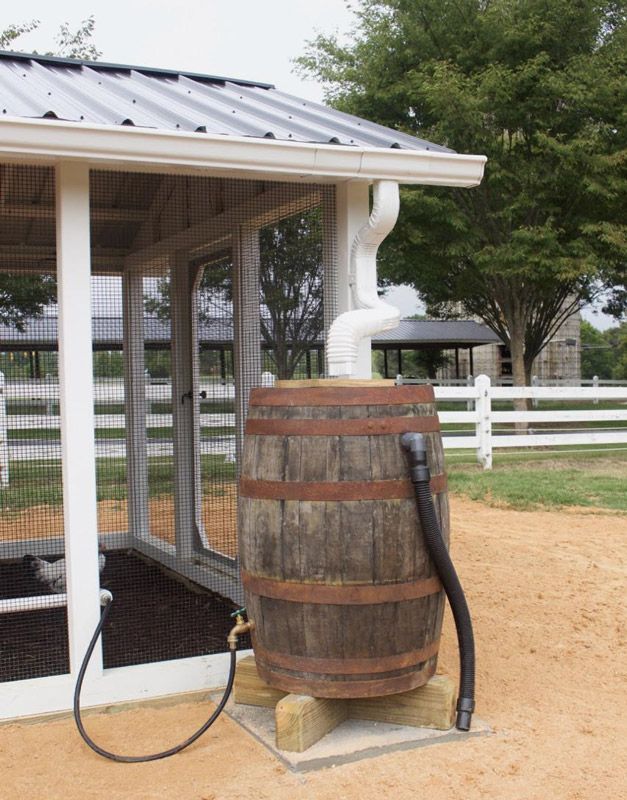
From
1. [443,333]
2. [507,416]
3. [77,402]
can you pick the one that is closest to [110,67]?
[77,402]

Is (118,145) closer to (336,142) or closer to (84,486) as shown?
(336,142)

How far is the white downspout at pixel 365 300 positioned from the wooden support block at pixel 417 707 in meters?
1.26

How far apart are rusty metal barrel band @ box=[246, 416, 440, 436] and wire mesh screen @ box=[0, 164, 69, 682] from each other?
121 centimetres

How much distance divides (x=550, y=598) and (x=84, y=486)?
120 inches

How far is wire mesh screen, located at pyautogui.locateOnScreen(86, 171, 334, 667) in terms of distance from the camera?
4.11m

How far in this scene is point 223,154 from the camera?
346 cm

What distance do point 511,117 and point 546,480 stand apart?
7.43 metres

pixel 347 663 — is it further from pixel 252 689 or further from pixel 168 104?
pixel 168 104

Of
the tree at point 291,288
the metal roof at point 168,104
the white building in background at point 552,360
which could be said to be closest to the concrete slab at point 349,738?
the tree at point 291,288

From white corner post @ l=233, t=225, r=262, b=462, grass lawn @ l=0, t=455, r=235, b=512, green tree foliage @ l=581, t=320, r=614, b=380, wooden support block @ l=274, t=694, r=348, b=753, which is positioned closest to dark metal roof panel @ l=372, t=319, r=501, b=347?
grass lawn @ l=0, t=455, r=235, b=512

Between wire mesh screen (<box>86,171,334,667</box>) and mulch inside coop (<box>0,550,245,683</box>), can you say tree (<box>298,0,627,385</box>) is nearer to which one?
wire mesh screen (<box>86,171,334,667</box>)

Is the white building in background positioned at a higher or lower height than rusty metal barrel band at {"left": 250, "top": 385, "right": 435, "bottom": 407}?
higher

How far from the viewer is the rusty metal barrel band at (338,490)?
10.3 feet

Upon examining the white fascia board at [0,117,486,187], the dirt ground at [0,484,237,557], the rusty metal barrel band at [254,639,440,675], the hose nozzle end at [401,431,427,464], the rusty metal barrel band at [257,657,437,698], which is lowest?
the rusty metal barrel band at [257,657,437,698]
